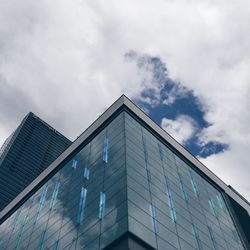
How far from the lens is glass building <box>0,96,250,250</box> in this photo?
83.1ft

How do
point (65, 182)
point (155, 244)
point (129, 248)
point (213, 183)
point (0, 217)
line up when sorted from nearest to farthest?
point (129, 248) → point (155, 244) → point (65, 182) → point (213, 183) → point (0, 217)

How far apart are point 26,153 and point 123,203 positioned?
5578 inches

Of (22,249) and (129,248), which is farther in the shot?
(22,249)

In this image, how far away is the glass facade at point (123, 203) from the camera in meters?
25.4

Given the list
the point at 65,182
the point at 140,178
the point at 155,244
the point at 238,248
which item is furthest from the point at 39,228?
the point at 238,248

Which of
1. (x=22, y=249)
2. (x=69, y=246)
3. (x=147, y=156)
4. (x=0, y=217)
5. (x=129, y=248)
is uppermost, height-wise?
(x=0, y=217)

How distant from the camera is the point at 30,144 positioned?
537 ft

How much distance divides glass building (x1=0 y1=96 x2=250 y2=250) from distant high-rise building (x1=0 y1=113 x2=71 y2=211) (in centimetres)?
9656

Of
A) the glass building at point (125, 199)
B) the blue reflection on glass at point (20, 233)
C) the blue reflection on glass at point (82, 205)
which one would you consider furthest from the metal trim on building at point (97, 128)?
the blue reflection on glass at point (82, 205)

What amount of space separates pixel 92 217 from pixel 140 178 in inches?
211

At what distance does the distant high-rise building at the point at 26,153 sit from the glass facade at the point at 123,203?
100m

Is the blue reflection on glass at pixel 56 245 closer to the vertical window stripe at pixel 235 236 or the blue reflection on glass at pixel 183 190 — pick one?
the blue reflection on glass at pixel 183 190

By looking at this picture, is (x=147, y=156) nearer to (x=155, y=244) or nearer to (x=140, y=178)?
(x=140, y=178)

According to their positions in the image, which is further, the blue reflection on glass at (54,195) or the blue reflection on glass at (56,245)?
the blue reflection on glass at (54,195)
